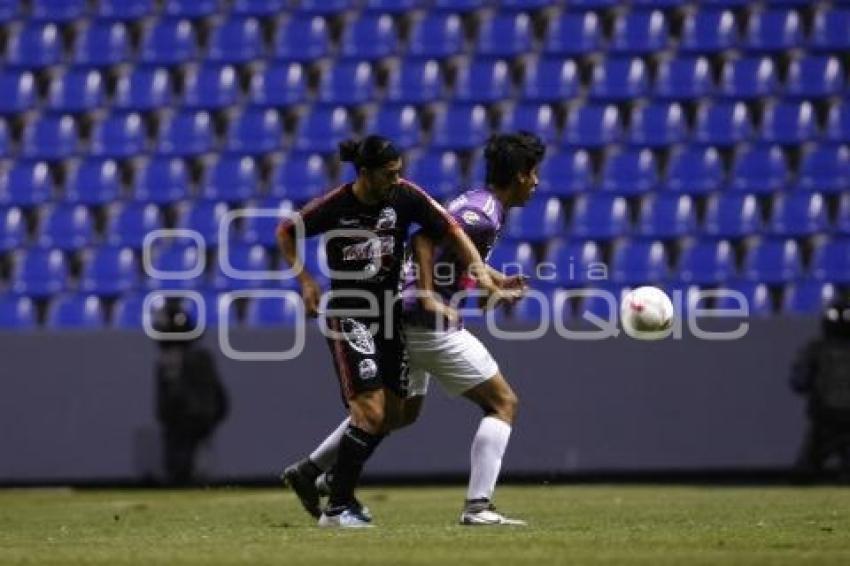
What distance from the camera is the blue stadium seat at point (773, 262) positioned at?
17344 mm

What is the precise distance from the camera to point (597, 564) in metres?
7.20

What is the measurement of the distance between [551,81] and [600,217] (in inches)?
77.4

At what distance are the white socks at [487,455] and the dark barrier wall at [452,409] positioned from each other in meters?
7.01

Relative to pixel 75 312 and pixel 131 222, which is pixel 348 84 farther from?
pixel 75 312

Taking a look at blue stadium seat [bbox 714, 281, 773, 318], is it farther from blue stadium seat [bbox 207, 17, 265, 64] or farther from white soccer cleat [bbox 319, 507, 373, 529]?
white soccer cleat [bbox 319, 507, 373, 529]

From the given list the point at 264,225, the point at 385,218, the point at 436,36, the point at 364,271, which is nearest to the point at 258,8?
the point at 436,36

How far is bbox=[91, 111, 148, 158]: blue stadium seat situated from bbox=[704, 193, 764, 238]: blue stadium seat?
6.26m

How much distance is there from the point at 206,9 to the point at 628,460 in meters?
7.47

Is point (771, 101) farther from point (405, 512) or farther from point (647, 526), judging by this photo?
point (647, 526)

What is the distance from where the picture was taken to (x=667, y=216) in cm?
1788

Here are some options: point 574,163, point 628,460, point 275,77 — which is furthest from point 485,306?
point 275,77

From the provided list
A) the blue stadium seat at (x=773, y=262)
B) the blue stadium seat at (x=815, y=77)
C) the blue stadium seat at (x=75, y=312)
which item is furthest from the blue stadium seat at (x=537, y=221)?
the blue stadium seat at (x=75, y=312)

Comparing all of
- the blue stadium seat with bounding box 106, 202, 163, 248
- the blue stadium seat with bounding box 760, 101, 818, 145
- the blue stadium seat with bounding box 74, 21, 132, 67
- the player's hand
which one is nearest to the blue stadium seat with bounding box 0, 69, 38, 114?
the blue stadium seat with bounding box 74, 21, 132, 67

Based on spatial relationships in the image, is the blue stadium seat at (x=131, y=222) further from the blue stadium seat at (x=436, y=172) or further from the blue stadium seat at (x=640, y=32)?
the blue stadium seat at (x=640, y=32)
